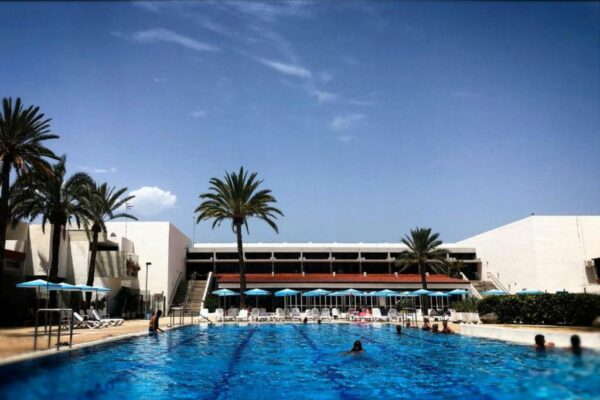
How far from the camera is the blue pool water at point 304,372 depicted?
36.5 ft

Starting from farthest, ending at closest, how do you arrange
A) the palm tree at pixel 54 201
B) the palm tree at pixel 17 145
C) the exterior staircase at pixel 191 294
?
the exterior staircase at pixel 191 294, the palm tree at pixel 54 201, the palm tree at pixel 17 145

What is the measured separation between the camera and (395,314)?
3569 cm

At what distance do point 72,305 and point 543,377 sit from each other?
2966cm

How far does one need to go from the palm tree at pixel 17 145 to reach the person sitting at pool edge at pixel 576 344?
25413 mm

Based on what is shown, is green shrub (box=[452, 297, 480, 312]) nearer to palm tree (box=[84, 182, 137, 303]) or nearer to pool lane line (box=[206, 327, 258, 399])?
pool lane line (box=[206, 327, 258, 399])

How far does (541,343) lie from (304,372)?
318 inches

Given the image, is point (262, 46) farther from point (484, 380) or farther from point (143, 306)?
point (143, 306)

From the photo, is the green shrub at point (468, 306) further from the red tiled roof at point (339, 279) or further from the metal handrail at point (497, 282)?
the metal handrail at point (497, 282)

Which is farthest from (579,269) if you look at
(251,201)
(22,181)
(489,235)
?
(22,181)

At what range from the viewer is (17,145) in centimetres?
2588

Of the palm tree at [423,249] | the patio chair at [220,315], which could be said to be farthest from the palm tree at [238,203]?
the palm tree at [423,249]

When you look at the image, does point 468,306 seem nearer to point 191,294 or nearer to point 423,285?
point 423,285

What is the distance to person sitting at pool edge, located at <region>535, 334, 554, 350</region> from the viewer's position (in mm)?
15766

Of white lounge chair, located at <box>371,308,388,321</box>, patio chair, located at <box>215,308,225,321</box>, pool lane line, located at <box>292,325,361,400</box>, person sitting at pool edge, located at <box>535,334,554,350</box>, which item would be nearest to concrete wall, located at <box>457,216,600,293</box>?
white lounge chair, located at <box>371,308,388,321</box>
